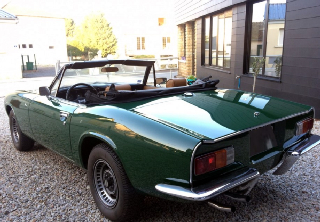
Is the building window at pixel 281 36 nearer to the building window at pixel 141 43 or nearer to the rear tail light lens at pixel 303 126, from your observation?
the rear tail light lens at pixel 303 126

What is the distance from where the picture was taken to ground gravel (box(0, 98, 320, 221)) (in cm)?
270

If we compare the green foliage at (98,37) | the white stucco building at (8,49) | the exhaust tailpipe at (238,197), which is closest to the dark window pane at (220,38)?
the exhaust tailpipe at (238,197)

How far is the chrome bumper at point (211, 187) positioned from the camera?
1903 mm

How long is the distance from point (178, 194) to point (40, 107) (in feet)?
7.61

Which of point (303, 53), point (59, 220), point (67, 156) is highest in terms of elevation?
point (303, 53)

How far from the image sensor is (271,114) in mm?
2588

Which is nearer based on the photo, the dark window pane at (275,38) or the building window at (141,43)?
the dark window pane at (275,38)

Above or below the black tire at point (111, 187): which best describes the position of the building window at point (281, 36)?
above

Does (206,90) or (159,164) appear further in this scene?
(206,90)

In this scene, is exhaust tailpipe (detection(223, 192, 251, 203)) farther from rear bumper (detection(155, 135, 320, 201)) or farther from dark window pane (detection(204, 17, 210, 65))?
dark window pane (detection(204, 17, 210, 65))

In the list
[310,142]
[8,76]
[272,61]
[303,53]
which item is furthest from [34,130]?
[8,76]

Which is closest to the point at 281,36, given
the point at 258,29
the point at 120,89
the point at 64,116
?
the point at 258,29

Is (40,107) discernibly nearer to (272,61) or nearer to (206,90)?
(206,90)

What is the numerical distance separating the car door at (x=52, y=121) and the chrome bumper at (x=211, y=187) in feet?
4.60
